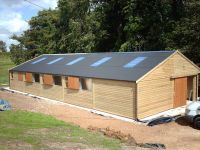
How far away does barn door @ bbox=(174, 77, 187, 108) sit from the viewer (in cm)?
2252

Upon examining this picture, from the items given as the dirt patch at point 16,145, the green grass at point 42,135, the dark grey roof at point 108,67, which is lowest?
the green grass at point 42,135

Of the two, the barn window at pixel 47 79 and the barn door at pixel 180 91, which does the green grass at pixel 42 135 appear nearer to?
the barn door at pixel 180 91

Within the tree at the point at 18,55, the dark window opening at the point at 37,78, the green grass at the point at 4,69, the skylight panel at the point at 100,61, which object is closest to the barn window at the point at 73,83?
the skylight panel at the point at 100,61

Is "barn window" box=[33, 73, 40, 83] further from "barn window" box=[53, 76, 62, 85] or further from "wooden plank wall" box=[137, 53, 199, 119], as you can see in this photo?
"wooden plank wall" box=[137, 53, 199, 119]

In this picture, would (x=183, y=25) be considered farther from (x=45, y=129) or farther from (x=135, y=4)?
(x=45, y=129)

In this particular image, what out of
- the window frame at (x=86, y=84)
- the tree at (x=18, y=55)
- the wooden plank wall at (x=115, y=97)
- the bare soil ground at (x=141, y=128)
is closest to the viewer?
the bare soil ground at (x=141, y=128)

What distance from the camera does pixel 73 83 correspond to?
23.9 metres

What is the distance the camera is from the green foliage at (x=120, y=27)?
29.0 metres

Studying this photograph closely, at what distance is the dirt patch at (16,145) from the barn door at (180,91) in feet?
48.2

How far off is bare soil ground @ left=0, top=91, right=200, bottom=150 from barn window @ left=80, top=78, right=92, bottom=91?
71.4 inches

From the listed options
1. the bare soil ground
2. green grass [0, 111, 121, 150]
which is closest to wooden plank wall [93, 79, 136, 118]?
the bare soil ground

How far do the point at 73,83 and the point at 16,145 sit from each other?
1394 centimetres

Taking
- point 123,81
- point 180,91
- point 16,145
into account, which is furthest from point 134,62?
point 16,145

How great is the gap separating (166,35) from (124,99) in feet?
41.9
